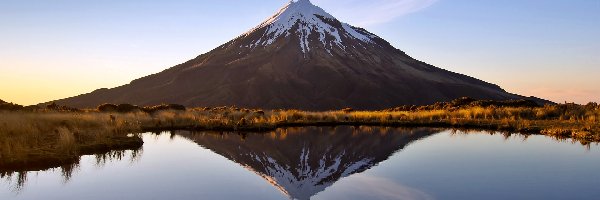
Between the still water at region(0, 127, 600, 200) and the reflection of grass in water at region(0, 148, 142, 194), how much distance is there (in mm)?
25

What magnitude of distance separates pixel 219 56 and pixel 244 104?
51850 mm

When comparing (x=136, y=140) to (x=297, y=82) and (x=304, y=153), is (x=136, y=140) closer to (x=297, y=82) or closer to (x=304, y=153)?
(x=304, y=153)

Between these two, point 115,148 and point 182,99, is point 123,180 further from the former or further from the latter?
point 182,99

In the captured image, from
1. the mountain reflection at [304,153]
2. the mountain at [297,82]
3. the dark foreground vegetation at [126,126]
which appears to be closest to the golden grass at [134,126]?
the dark foreground vegetation at [126,126]

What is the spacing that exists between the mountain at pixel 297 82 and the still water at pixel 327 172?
394ft

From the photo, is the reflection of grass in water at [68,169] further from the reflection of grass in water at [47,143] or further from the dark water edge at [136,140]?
the reflection of grass in water at [47,143]

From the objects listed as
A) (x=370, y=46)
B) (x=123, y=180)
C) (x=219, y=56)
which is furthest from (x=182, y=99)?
(x=123, y=180)

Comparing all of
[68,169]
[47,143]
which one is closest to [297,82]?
[47,143]

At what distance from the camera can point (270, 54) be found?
188 meters

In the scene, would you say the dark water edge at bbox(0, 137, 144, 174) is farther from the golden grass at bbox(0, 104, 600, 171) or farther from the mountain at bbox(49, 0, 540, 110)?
the mountain at bbox(49, 0, 540, 110)

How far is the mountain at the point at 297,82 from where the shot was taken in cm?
15075

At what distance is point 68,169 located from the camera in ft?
47.7

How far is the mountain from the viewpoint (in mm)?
150750

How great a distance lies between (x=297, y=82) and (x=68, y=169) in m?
151
